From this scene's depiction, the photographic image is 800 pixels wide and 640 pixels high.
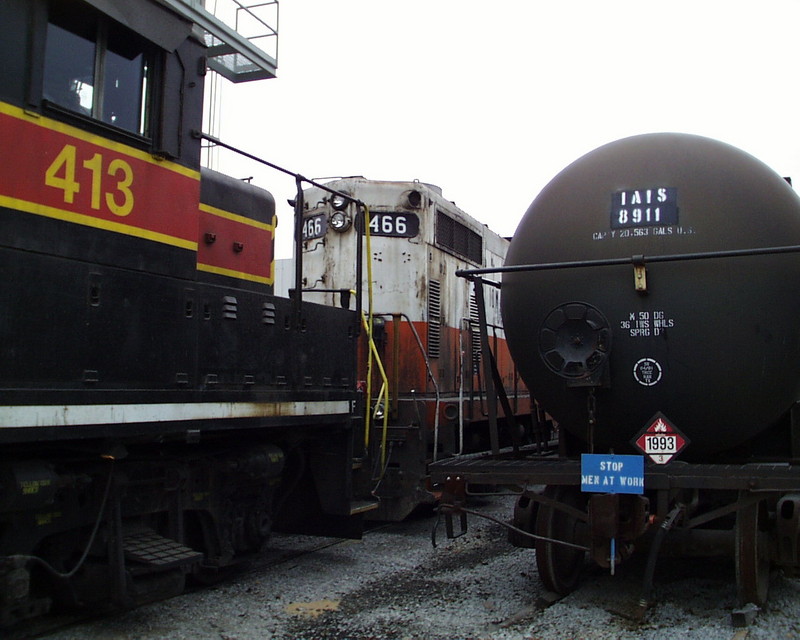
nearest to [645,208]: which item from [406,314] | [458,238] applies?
[406,314]

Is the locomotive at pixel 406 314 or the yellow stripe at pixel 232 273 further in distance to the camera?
the locomotive at pixel 406 314

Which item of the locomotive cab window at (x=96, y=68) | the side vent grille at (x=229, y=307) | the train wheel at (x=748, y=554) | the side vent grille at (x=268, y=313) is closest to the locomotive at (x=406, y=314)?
the side vent grille at (x=268, y=313)

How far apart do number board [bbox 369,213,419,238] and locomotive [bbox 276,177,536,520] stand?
0.01 meters

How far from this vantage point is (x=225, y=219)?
5.93m

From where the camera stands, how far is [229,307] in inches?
205

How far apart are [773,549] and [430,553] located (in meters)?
3.03

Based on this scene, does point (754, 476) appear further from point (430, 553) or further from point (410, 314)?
point (410, 314)

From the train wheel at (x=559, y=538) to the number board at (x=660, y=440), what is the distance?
2.12ft

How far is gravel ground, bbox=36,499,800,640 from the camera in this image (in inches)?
178

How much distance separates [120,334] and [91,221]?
2.12ft

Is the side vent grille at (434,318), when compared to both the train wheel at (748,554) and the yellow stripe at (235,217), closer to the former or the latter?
the yellow stripe at (235,217)

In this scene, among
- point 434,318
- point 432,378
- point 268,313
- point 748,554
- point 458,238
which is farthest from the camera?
point 458,238

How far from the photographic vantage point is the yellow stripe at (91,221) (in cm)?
391

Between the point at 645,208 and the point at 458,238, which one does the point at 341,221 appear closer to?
the point at 458,238
